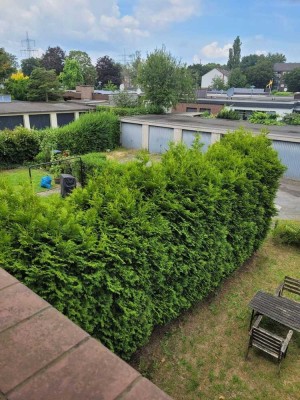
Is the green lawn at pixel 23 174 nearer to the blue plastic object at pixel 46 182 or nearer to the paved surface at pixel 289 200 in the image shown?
the blue plastic object at pixel 46 182

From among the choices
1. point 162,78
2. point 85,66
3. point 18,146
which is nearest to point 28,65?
point 85,66

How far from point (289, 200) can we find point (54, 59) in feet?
236

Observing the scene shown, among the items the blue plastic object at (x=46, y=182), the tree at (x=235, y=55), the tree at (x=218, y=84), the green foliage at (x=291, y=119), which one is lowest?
the blue plastic object at (x=46, y=182)

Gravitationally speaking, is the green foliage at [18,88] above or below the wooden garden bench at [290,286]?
above

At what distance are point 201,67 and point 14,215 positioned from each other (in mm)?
115059

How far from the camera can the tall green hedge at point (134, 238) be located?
3389 mm

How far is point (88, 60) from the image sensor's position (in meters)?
66.8

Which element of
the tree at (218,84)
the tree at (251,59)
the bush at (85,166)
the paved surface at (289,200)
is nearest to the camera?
the paved surface at (289,200)

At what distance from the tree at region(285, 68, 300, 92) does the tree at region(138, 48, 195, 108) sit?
198 ft

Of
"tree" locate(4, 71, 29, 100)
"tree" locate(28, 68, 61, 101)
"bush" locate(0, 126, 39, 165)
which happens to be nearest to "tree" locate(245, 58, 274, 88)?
"tree" locate(28, 68, 61, 101)

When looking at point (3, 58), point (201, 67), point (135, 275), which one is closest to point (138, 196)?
point (135, 275)

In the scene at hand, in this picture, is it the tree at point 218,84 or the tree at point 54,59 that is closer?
the tree at point 54,59

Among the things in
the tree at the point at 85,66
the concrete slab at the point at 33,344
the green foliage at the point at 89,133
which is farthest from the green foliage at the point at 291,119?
the tree at the point at 85,66

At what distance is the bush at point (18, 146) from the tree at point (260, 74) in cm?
8250
